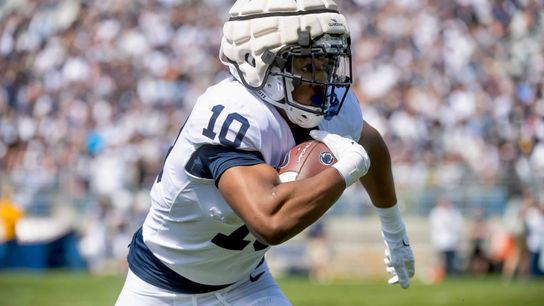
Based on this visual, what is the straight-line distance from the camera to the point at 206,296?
4137mm

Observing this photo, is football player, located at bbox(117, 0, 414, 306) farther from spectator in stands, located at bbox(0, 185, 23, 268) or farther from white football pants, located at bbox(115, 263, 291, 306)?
spectator in stands, located at bbox(0, 185, 23, 268)

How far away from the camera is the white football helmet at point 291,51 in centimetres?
378

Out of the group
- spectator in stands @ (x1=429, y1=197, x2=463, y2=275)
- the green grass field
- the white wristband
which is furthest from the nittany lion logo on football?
spectator in stands @ (x1=429, y1=197, x2=463, y2=275)

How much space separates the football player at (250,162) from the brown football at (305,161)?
46 millimetres

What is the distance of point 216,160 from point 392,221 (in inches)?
54.8

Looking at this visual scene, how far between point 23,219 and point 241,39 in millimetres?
12203

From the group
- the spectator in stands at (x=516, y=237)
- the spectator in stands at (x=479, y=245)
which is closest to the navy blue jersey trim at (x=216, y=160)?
the spectator in stands at (x=516, y=237)

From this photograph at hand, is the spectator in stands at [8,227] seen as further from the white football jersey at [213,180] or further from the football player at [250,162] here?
the white football jersey at [213,180]

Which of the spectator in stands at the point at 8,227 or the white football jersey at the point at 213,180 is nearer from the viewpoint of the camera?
the white football jersey at the point at 213,180

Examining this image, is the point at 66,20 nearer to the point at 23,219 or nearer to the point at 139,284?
the point at 23,219

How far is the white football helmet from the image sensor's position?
378 centimetres

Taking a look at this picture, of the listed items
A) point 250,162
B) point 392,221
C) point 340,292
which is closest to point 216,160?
point 250,162

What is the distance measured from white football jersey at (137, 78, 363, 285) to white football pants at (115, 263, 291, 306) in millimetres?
59

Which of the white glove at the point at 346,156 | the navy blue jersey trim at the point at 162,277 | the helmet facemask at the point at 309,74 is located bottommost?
the navy blue jersey trim at the point at 162,277
